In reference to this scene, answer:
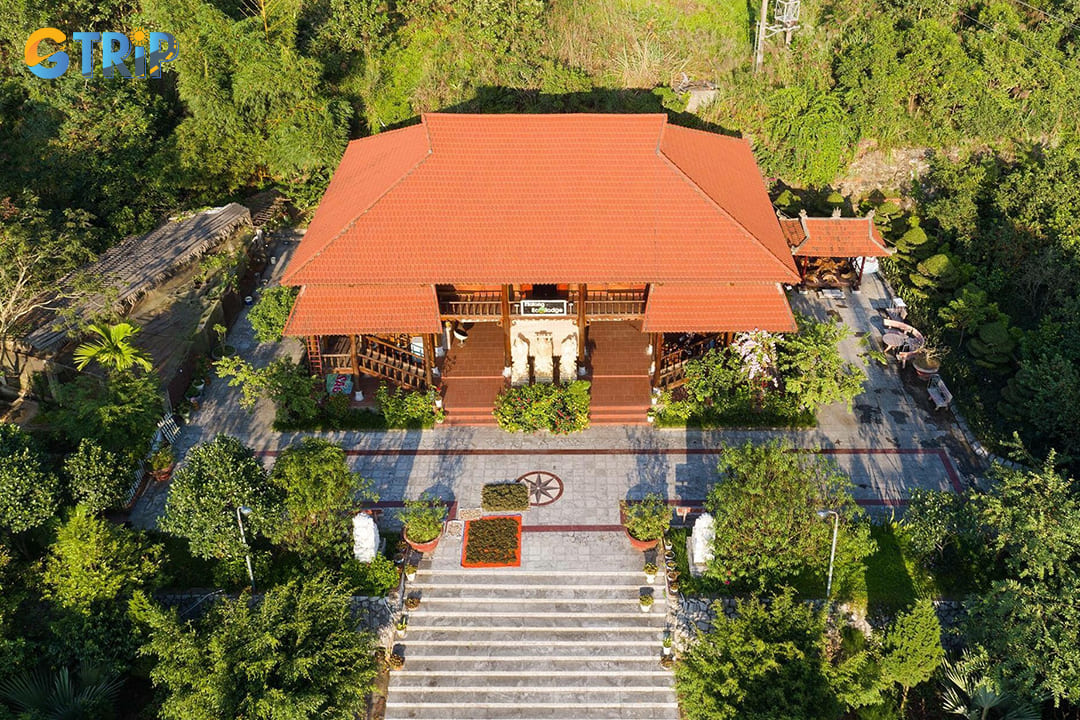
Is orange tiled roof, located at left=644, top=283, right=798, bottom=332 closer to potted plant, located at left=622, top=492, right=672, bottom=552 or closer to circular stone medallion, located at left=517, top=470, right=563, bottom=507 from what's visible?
circular stone medallion, located at left=517, top=470, right=563, bottom=507

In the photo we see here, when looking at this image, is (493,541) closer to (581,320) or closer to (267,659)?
(267,659)

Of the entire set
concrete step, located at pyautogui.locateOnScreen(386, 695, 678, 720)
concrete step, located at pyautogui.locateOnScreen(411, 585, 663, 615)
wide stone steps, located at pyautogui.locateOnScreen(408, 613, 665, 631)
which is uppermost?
concrete step, located at pyautogui.locateOnScreen(411, 585, 663, 615)

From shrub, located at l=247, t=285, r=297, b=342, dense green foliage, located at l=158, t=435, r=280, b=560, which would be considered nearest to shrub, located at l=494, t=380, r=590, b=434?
dense green foliage, located at l=158, t=435, r=280, b=560

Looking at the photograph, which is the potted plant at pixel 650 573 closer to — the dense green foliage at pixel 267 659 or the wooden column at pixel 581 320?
the dense green foliage at pixel 267 659

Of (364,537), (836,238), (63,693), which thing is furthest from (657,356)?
(63,693)

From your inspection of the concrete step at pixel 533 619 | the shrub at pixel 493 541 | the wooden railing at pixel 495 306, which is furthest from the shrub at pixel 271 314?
the concrete step at pixel 533 619

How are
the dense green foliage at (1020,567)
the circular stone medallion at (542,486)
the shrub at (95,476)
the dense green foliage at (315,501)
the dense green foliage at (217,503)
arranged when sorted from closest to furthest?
the dense green foliage at (1020,567) < the dense green foliage at (217,503) < the dense green foliage at (315,501) < the shrub at (95,476) < the circular stone medallion at (542,486)
